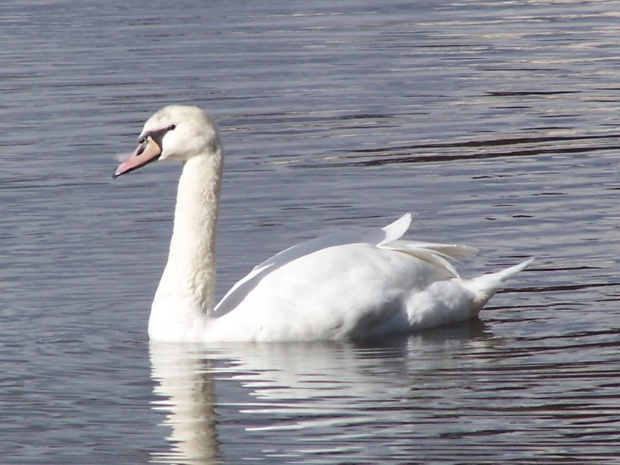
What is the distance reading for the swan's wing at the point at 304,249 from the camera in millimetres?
9250

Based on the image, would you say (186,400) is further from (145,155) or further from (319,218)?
(319,218)

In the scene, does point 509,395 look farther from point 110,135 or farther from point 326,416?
point 110,135

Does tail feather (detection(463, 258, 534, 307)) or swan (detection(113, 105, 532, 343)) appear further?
tail feather (detection(463, 258, 534, 307))

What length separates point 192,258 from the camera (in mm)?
9359

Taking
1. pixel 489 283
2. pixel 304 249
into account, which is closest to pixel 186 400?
pixel 304 249

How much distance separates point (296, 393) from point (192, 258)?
1.63 meters

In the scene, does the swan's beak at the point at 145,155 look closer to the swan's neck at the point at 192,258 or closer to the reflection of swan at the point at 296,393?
the swan's neck at the point at 192,258

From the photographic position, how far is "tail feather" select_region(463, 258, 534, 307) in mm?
9414

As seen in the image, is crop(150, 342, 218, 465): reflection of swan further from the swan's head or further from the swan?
the swan's head

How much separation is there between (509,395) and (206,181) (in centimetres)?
243

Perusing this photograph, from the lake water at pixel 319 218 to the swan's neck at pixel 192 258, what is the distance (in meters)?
0.22

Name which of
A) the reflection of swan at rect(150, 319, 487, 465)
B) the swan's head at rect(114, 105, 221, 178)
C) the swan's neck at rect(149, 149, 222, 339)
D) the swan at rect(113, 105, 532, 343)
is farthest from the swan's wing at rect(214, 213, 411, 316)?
the swan's head at rect(114, 105, 221, 178)

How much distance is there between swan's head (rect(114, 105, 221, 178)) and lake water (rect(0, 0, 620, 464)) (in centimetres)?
107

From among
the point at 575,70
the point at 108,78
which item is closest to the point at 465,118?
the point at 575,70
